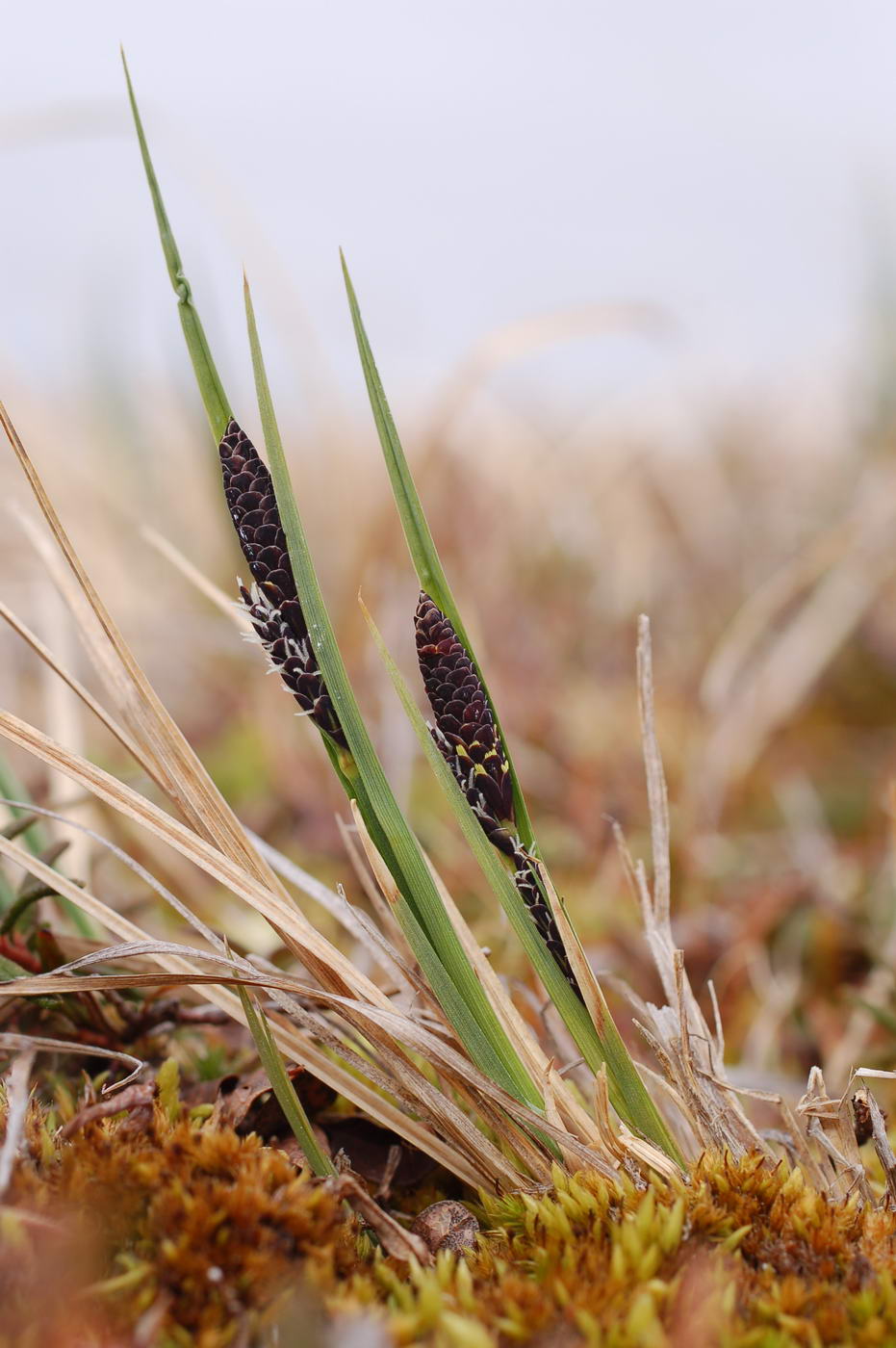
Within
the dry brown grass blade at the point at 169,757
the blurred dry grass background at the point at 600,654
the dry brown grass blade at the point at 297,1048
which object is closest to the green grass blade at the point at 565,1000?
the dry brown grass blade at the point at 297,1048

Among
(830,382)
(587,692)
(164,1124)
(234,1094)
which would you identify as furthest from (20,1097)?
(830,382)

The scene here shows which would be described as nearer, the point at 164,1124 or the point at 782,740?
the point at 164,1124

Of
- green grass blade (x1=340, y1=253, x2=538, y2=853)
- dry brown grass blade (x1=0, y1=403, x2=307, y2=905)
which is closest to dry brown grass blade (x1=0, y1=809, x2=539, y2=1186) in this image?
dry brown grass blade (x1=0, y1=403, x2=307, y2=905)

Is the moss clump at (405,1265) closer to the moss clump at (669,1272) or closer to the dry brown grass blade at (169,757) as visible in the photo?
the moss clump at (669,1272)

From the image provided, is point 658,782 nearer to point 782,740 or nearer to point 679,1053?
point 679,1053

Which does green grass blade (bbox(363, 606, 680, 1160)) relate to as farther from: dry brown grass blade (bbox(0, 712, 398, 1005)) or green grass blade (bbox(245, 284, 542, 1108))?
dry brown grass blade (bbox(0, 712, 398, 1005))

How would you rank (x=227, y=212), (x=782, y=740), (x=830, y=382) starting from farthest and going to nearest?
(x=830, y=382)
(x=782, y=740)
(x=227, y=212)

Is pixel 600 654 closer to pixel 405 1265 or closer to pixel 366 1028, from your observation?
pixel 366 1028
